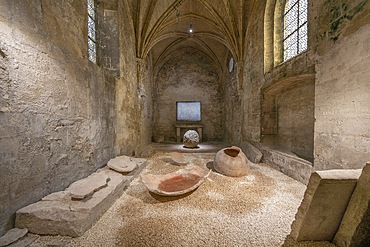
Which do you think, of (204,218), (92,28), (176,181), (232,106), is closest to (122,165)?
(176,181)

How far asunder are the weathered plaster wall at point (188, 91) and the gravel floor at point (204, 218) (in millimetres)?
8441

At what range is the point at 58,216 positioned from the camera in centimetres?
200

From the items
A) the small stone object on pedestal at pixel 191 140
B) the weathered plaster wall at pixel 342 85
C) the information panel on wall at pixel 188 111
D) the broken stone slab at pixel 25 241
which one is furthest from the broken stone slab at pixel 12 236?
the information panel on wall at pixel 188 111

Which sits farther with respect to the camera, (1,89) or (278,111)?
(278,111)

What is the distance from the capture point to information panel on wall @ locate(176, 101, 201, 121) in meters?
12.1

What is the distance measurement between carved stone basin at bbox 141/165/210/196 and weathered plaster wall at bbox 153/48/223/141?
8.29m

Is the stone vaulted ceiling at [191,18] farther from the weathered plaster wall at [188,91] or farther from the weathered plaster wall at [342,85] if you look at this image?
the weathered plaster wall at [342,85]

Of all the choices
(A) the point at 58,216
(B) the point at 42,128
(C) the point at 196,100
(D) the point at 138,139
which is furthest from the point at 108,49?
(C) the point at 196,100

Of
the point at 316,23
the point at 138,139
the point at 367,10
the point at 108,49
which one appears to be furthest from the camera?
the point at 138,139

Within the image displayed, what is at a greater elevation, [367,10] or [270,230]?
[367,10]

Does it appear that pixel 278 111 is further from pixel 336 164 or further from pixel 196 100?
pixel 196 100

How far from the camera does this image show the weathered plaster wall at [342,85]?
244 centimetres

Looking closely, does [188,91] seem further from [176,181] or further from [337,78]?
[337,78]

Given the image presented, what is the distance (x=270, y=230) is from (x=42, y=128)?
3575 millimetres
